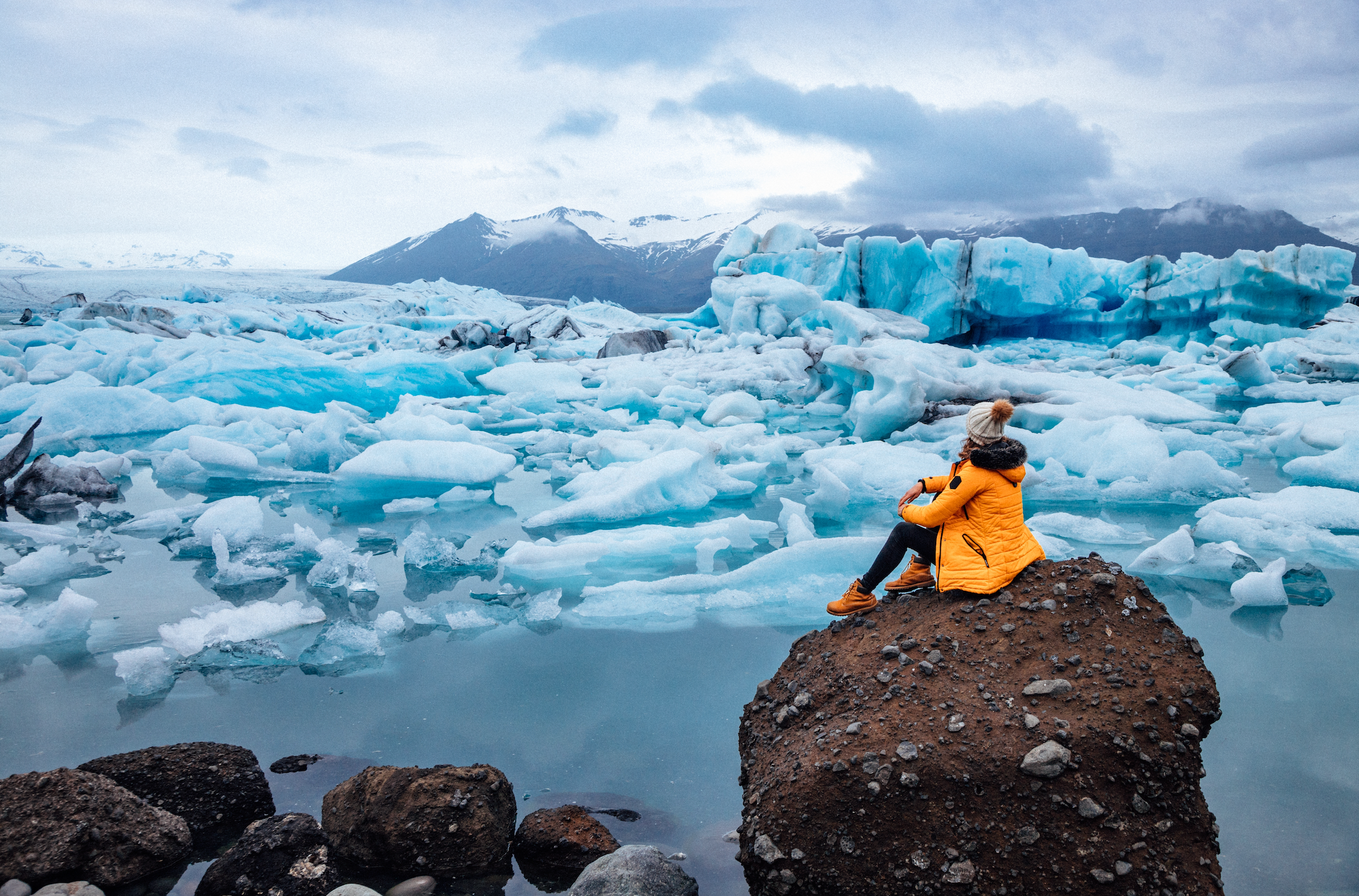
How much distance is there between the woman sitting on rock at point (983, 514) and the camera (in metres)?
2.22

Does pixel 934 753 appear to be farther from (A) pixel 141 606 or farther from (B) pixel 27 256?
(B) pixel 27 256

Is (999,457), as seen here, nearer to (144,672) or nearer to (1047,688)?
(1047,688)

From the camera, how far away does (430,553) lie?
4680 mm

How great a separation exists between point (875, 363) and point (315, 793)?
7.82m

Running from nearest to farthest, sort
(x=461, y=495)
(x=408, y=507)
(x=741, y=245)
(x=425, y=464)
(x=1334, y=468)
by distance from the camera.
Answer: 1. (x=408, y=507)
2. (x=461, y=495)
3. (x=1334, y=468)
4. (x=425, y=464)
5. (x=741, y=245)

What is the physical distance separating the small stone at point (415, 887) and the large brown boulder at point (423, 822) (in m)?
0.04

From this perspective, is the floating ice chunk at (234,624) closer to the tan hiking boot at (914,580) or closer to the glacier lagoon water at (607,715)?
the glacier lagoon water at (607,715)

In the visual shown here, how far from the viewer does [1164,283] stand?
1803 centimetres

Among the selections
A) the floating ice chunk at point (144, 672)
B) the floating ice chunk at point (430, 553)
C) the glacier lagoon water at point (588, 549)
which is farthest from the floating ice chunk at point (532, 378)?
the floating ice chunk at point (144, 672)

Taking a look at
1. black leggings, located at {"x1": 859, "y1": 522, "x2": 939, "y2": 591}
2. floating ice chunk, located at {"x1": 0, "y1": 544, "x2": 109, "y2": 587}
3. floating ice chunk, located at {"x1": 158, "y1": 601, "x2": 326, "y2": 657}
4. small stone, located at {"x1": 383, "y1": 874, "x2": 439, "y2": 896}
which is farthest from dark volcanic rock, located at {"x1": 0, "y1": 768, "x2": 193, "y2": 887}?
floating ice chunk, located at {"x1": 0, "y1": 544, "x2": 109, "y2": 587}

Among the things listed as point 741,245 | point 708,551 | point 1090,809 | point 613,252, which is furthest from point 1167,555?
point 613,252

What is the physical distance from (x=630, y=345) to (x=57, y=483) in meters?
11.5

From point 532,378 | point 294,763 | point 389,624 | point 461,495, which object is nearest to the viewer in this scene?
point 294,763

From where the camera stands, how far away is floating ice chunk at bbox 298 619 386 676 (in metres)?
3.33
